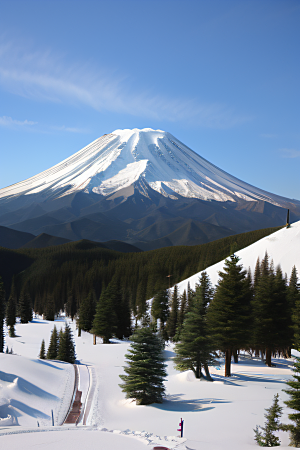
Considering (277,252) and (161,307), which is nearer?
(161,307)

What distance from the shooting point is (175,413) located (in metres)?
18.4

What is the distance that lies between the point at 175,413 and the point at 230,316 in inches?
412

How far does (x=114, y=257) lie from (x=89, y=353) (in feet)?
414

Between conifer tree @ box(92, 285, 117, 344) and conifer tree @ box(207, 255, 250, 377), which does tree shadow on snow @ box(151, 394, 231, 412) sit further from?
conifer tree @ box(92, 285, 117, 344)

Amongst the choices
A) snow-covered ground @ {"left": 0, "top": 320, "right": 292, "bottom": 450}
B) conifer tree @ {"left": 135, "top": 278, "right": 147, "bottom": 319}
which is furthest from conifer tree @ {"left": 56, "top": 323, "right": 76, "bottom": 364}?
conifer tree @ {"left": 135, "top": 278, "right": 147, "bottom": 319}

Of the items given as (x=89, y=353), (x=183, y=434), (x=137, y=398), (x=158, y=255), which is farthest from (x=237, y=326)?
(x=158, y=255)

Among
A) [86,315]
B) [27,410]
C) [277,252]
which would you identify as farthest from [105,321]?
[277,252]

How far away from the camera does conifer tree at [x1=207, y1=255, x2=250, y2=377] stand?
86.4 feet

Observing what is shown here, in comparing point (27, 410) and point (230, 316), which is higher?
point (230, 316)

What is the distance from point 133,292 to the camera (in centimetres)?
10312

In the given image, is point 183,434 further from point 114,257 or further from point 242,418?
point 114,257

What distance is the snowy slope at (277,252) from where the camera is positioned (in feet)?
270

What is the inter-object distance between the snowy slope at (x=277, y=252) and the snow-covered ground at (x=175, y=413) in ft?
173

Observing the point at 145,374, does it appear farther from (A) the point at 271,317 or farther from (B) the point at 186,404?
(A) the point at 271,317
